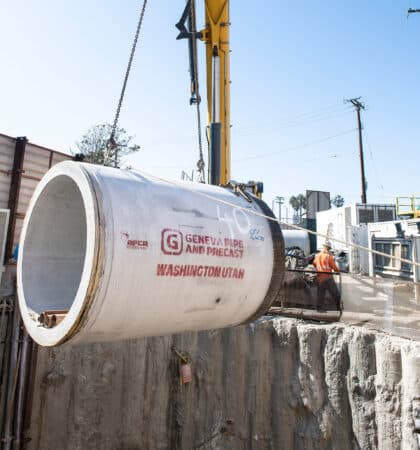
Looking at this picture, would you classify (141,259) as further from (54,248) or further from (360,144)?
(360,144)

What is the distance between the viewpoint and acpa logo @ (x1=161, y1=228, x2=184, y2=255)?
9.48 ft

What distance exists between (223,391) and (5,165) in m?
7.09

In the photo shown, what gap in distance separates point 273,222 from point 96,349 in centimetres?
633

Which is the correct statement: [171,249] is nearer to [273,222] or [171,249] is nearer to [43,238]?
[273,222]

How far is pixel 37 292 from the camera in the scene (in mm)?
3512

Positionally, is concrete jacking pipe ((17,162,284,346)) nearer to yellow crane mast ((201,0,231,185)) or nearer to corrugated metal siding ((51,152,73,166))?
yellow crane mast ((201,0,231,185))

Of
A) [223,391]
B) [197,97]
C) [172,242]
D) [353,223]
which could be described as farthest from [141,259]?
[353,223]

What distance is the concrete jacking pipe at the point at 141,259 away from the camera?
269cm

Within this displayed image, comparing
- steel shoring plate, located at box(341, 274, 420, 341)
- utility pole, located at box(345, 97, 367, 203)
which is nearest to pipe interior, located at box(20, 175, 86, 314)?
steel shoring plate, located at box(341, 274, 420, 341)

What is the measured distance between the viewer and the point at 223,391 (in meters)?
8.12

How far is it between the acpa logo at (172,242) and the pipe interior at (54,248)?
116 cm

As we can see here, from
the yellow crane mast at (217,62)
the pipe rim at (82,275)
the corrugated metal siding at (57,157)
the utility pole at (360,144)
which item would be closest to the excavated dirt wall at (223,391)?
the yellow crane mast at (217,62)

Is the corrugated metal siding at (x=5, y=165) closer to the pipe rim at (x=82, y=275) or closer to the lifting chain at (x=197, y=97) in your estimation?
the lifting chain at (x=197, y=97)

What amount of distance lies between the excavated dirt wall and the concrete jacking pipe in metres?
4.14
